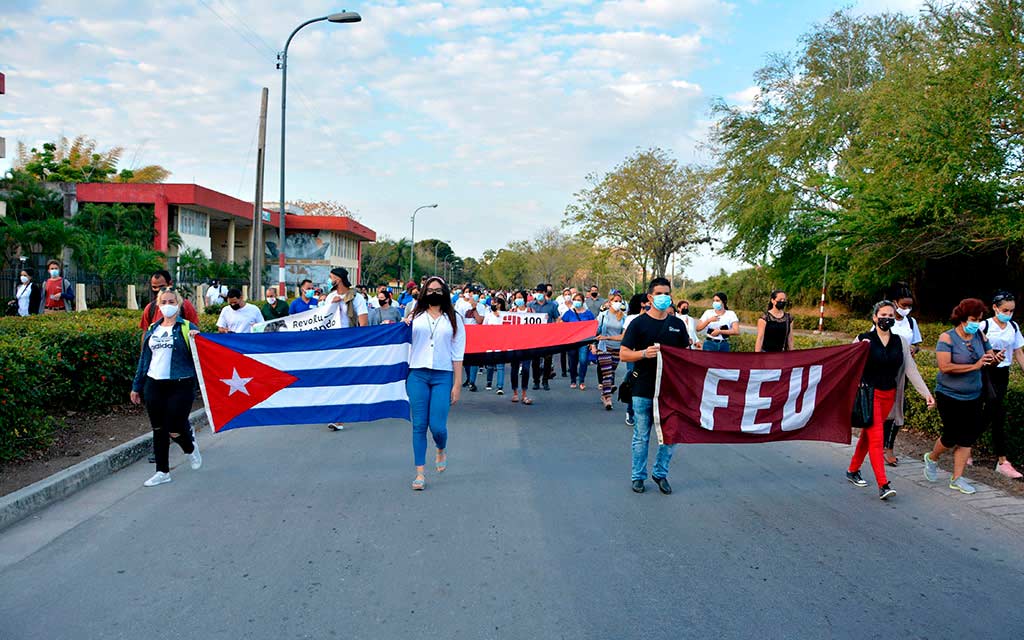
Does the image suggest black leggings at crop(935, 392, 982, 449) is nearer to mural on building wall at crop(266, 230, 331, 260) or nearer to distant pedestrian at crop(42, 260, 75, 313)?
distant pedestrian at crop(42, 260, 75, 313)

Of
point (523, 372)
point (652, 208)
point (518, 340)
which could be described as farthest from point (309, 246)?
point (518, 340)

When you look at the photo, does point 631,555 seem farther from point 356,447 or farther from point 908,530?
point 356,447

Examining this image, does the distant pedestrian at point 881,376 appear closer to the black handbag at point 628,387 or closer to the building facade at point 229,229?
the black handbag at point 628,387

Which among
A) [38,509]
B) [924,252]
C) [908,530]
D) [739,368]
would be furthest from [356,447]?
[924,252]

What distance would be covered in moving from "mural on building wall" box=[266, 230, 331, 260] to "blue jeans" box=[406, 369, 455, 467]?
2275 inches

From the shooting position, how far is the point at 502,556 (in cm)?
505

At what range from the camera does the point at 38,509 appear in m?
6.07

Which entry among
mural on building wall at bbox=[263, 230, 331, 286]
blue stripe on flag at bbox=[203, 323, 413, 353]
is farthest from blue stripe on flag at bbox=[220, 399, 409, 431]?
mural on building wall at bbox=[263, 230, 331, 286]

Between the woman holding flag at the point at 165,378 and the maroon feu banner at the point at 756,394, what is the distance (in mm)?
4261

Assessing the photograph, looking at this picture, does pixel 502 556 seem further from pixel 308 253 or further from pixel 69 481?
pixel 308 253

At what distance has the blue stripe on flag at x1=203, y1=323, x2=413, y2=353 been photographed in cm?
777

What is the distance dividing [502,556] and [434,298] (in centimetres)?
257

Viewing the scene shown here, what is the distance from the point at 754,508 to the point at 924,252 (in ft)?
65.8

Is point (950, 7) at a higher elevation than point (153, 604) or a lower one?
higher
